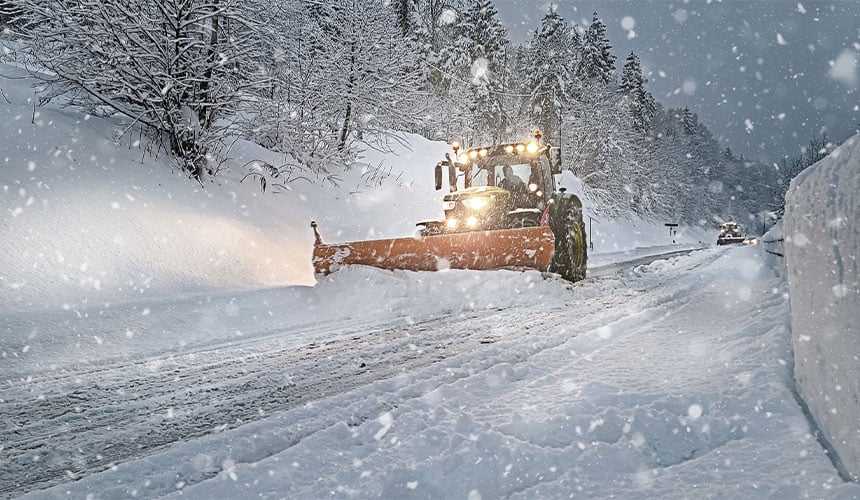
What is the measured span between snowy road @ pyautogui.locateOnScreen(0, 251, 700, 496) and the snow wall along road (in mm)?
2291

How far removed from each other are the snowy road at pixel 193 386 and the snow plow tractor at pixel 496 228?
6.85 feet

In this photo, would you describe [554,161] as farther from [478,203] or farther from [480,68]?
[480,68]

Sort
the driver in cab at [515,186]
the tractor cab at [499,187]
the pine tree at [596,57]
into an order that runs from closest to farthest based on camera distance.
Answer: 1. the tractor cab at [499,187]
2. the driver in cab at [515,186]
3. the pine tree at [596,57]

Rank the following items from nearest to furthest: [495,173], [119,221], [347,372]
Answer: [347,372], [119,221], [495,173]

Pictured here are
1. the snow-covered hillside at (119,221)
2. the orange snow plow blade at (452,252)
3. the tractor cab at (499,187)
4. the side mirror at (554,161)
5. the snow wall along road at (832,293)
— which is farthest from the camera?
the side mirror at (554,161)

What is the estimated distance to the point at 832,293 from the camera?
5.31 feet

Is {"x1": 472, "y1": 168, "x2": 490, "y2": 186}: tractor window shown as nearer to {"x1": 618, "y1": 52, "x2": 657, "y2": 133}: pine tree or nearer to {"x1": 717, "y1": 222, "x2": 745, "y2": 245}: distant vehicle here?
{"x1": 717, "y1": 222, "x2": 745, "y2": 245}: distant vehicle

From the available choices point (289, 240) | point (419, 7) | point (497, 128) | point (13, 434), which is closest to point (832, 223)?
point (13, 434)

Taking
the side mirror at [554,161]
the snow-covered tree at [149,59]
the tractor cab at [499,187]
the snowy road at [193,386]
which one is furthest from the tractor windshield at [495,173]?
the snow-covered tree at [149,59]

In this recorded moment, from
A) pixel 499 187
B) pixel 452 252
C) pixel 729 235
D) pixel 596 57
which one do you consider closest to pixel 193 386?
pixel 452 252

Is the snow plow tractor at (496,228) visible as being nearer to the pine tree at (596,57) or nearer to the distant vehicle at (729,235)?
the distant vehicle at (729,235)

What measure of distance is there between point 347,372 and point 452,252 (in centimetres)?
433

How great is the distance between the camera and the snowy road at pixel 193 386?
2.45m

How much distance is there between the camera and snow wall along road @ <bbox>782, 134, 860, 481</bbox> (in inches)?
57.6
